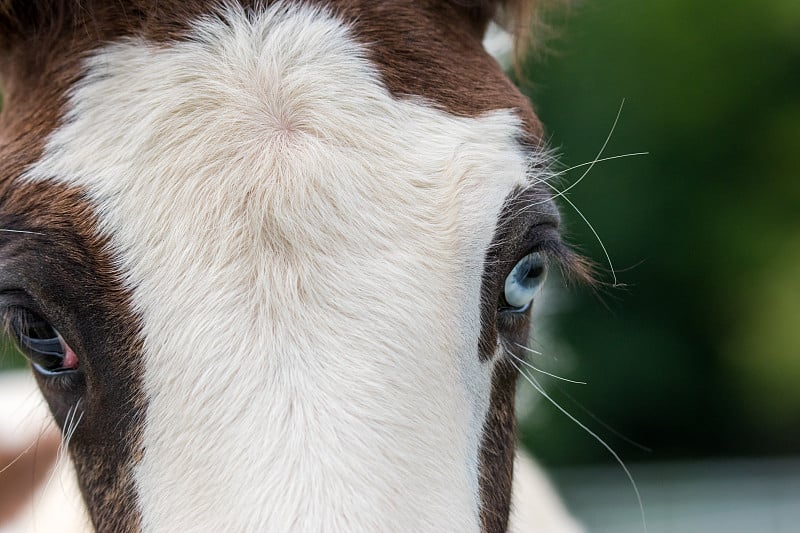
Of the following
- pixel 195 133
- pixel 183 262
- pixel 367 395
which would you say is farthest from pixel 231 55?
pixel 367 395

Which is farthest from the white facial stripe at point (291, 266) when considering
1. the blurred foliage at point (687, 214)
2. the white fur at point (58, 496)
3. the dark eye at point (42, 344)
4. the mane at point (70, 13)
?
the blurred foliage at point (687, 214)

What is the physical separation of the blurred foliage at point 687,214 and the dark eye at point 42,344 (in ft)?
46.7

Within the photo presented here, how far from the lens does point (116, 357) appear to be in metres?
1.80

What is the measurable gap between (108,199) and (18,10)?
2.65 feet

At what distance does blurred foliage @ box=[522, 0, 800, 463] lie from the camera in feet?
52.9

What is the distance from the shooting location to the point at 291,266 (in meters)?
1.74

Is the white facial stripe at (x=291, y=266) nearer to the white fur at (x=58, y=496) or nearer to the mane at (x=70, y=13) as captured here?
the mane at (x=70, y=13)

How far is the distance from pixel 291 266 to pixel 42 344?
637 millimetres

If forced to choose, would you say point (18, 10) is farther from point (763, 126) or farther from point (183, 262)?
point (763, 126)

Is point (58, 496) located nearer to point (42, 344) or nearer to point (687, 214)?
point (42, 344)

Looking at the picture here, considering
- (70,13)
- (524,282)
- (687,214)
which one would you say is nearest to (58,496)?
(70,13)

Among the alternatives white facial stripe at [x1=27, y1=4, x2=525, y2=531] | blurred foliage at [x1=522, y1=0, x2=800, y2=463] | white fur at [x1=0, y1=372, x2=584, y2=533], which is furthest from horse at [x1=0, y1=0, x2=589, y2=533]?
blurred foliage at [x1=522, y1=0, x2=800, y2=463]

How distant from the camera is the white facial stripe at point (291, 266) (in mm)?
1608

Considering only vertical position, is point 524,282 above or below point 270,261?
below
